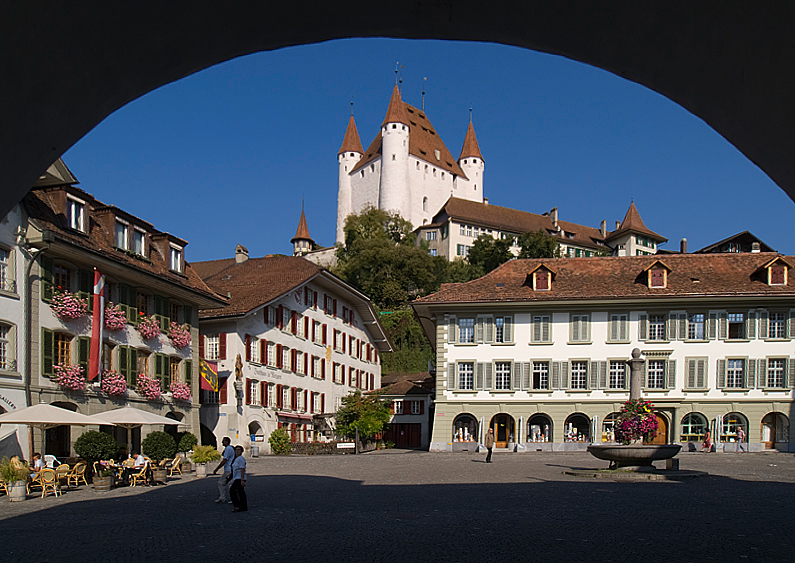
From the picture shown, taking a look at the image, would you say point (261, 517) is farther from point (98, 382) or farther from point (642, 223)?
point (642, 223)

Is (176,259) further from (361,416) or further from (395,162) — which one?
(395,162)

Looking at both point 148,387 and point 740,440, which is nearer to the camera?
point 148,387

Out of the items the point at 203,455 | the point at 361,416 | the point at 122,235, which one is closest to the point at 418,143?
the point at 361,416

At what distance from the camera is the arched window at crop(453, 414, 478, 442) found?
43.7 m

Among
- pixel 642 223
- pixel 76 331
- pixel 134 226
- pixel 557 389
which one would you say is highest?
pixel 642 223

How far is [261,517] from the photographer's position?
46.1 feet

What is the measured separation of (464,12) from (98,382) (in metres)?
27.3

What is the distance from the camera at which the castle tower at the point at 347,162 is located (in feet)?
401

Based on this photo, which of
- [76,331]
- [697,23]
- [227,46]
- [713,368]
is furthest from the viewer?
[713,368]

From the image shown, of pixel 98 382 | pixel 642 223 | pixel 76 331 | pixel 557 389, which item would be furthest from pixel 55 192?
pixel 642 223

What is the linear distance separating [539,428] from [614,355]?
17.9 feet

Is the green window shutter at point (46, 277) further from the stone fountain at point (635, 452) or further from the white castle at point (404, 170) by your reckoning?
the white castle at point (404, 170)

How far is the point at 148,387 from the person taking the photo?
103ft

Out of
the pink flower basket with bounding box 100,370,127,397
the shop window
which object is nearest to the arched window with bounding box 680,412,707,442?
the shop window
